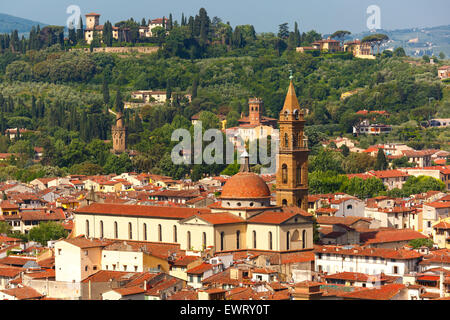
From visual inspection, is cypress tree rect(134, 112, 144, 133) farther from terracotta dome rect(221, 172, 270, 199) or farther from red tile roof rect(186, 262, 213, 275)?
red tile roof rect(186, 262, 213, 275)

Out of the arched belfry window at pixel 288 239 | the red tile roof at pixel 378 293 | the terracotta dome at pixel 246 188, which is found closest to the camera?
the red tile roof at pixel 378 293

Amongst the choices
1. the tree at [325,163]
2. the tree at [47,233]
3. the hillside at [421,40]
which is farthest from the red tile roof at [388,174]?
the hillside at [421,40]

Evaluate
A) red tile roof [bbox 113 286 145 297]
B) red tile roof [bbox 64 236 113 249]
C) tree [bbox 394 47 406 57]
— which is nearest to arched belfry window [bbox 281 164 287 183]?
red tile roof [bbox 64 236 113 249]

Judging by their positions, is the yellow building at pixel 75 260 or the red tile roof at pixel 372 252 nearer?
the yellow building at pixel 75 260

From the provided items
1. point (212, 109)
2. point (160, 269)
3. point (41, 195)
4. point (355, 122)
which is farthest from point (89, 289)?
point (212, 109)

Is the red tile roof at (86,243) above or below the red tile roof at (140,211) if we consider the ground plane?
below

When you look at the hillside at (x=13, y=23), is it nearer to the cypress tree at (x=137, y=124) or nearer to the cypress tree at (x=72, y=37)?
the cypress tree at (x=72, y=37)
